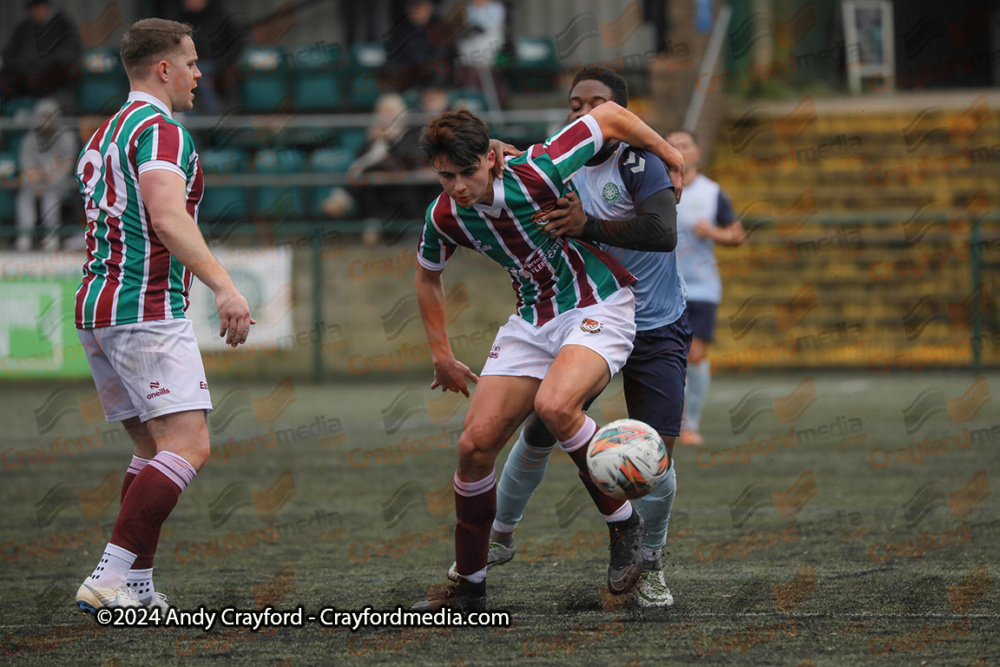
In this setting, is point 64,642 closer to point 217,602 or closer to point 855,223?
point 217,602

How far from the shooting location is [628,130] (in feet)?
15.5

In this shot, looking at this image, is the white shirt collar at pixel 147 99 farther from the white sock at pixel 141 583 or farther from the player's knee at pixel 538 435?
the player's knee at pixel 538 435

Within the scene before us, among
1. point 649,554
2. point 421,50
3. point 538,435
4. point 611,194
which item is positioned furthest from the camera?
point 421,50

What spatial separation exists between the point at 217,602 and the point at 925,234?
12.3 m

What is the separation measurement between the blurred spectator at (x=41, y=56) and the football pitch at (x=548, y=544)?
562 cm

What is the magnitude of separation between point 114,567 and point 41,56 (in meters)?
12.9

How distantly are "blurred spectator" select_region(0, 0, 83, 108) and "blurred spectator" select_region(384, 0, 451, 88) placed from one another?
12.5 feet

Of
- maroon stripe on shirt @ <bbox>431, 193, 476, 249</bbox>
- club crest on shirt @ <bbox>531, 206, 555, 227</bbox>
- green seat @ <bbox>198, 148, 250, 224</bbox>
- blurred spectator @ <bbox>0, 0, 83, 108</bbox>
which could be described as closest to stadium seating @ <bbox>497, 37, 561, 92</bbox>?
green seat @ <bbox>198, 148, 250, 224</bbox>

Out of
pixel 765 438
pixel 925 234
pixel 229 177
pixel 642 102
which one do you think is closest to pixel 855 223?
pixel 925 234

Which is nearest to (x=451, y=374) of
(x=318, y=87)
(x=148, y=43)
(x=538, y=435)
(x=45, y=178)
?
(x=538, y=435)

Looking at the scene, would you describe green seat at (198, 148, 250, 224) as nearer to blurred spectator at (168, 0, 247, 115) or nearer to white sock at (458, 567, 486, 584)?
blurred spectator at (168, 0, 247, 115)

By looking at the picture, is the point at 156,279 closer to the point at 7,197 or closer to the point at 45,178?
the point at 45,178

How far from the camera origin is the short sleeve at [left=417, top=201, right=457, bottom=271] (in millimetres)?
4836

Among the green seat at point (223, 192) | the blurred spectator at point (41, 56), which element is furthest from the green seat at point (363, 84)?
the blurred spectator at point (41, 56)
